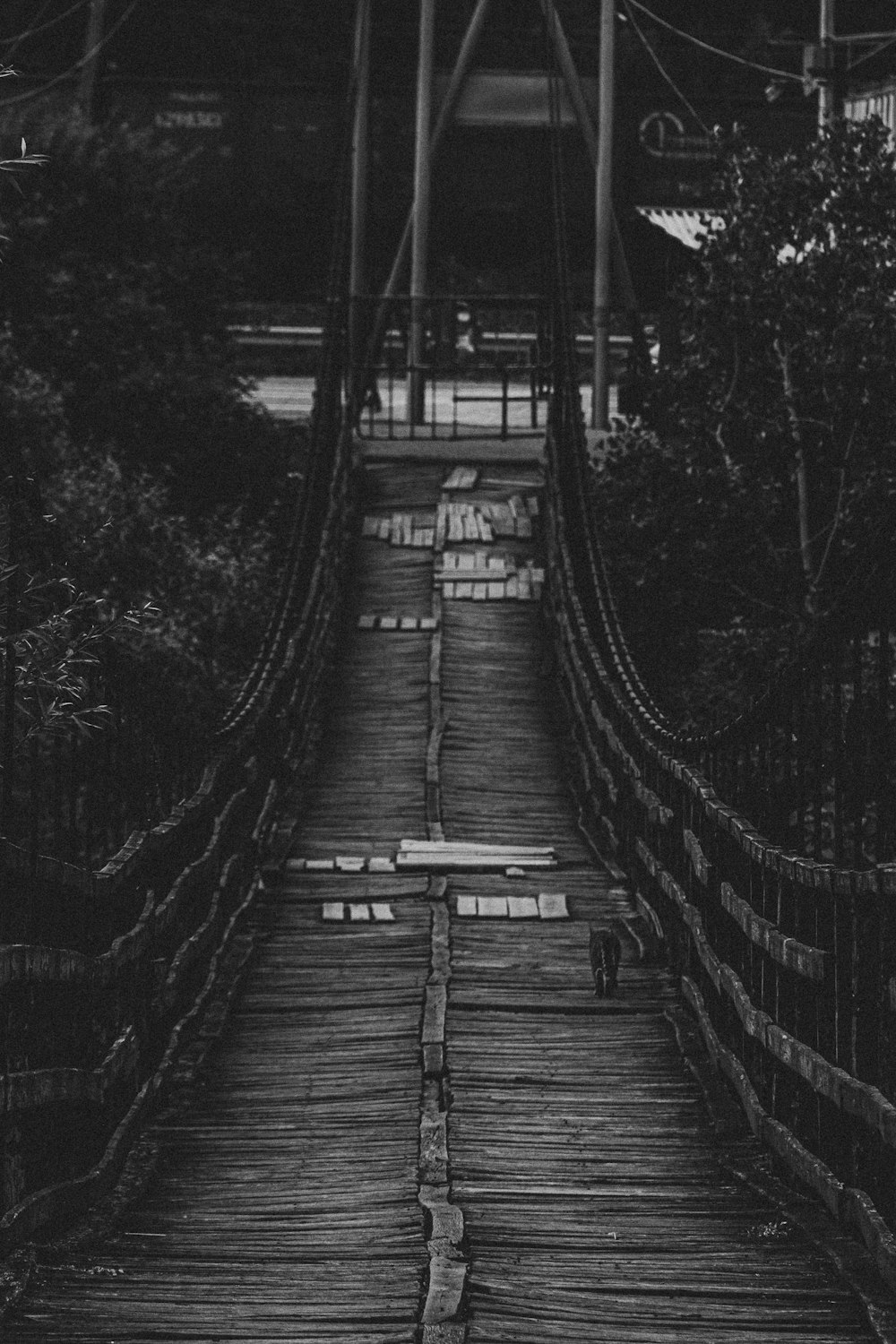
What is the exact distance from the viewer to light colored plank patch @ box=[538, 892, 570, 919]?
9797 millimetres

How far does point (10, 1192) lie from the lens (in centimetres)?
507

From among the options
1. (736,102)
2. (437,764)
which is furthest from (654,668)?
(736,102)

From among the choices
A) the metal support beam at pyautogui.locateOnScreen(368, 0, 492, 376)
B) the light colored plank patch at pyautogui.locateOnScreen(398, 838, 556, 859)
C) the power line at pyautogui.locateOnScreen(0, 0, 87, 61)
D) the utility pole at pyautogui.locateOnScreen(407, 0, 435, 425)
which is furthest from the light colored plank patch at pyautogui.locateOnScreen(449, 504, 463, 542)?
the light colored plank patch at pyautogui.locateOnScreen(398, 838, 556, 859)

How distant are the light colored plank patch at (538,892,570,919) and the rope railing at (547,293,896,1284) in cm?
37

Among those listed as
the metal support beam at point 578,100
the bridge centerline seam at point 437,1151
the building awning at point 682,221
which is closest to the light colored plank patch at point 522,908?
the bridge centerline seam at point 437,1151

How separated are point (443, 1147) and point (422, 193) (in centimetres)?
1277

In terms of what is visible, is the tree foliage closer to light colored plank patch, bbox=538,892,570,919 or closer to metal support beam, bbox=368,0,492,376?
light colored plank patch, bbox=538,892,570,919

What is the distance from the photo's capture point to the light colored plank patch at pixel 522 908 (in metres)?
9.77

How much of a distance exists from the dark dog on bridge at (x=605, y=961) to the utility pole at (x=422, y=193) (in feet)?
33.2

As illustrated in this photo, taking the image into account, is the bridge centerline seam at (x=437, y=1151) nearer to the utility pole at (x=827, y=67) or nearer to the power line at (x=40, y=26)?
the utility pole at (x=827, y=67)

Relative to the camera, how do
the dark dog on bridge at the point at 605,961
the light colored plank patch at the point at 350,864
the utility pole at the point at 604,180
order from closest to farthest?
the dark dog on bridge at the point at 605,961 < the light colored plank patch at the point at 350,864 < the utility pole at the point at 604,180

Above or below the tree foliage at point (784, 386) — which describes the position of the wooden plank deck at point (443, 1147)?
below

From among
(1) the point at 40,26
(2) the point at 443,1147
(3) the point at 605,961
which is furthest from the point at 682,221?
(2) the point at 443,1147

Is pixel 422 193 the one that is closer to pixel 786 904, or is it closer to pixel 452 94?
pixel 452 94
